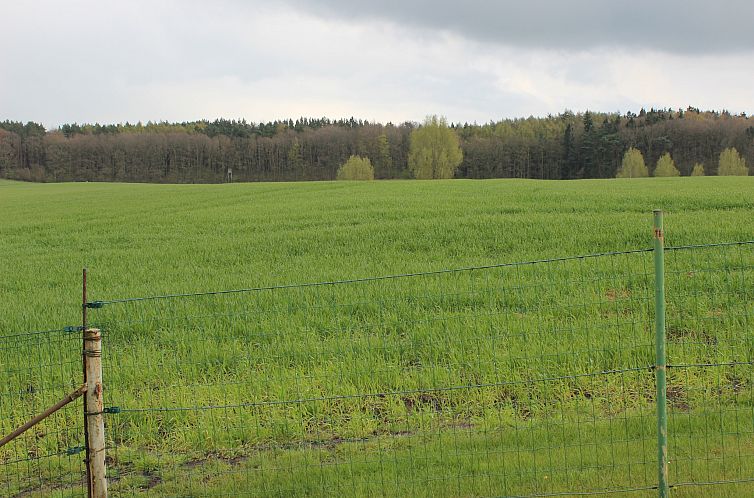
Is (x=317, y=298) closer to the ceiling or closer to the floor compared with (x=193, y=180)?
closer to the floor

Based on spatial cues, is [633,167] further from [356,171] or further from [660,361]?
[660,361]

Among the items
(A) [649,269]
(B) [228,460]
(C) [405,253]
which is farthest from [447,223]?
(B) [228,460]

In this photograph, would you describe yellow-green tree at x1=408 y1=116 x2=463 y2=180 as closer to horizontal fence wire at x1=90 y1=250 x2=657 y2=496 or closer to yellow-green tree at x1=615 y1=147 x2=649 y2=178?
yellow-green tree at x1=615 y1=147 x2=649 y2=178

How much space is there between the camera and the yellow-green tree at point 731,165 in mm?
83688

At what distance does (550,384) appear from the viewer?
6.77 metres

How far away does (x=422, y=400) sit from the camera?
262 inches

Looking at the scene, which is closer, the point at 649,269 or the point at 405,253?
the point at 649,269

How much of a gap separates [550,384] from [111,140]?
124 meters

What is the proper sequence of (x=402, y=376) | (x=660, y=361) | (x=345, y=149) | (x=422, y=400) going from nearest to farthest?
(x=660, y=361), (x=422, y=400), (x=402, y=376), (x=345, y=149)

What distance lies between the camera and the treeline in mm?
106250

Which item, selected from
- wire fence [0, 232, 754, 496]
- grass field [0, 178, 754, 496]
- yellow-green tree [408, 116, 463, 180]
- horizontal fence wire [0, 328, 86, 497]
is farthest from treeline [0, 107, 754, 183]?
horizontal fence wire [0, 328, 86, 497]

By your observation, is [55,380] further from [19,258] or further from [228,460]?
[19,258]

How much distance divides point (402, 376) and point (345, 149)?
12364 cm

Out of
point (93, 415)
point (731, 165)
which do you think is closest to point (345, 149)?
point (731, 165)
